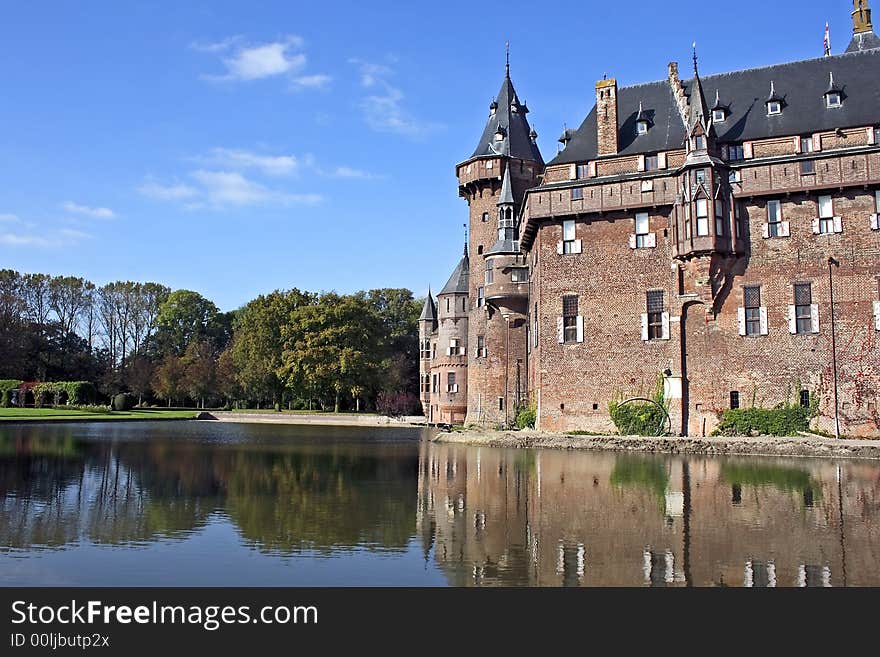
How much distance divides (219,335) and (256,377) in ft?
98.2

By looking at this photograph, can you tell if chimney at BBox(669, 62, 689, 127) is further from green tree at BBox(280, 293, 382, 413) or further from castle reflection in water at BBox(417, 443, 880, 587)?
green tree at BBox(280, 293, 382, 413)

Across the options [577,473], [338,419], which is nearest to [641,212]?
[577,473]

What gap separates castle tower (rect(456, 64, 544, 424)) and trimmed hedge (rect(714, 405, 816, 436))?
12722mm

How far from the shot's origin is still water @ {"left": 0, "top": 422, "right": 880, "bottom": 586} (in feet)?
31.8

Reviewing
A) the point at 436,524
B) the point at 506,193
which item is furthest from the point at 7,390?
the point at 436,524

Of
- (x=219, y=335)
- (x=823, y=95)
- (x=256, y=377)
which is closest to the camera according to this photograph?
(x=823, y=95)

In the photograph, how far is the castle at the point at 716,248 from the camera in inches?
1255

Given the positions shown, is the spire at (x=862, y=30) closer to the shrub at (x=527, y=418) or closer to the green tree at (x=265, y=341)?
the shrub at (x=527, y=418)

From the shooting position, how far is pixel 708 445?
30422 millimetres

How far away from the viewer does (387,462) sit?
27.3 metres

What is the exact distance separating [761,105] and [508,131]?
1529cm

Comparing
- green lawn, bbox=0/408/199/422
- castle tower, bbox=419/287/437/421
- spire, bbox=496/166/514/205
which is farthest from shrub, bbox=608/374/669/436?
green lawn, bbox=0/408/199/422

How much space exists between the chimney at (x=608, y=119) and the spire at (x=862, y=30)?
40.4ft
